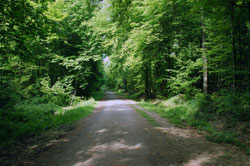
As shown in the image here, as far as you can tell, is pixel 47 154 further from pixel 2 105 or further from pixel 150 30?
pixel 150 30

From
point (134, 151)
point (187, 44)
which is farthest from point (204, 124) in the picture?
point (187, 44)

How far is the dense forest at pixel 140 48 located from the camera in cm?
625

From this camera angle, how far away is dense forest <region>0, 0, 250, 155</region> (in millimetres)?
6246

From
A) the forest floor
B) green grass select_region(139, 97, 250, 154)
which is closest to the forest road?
the forest floor

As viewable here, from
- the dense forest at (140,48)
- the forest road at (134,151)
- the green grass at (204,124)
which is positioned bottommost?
the forest road at (134,151)

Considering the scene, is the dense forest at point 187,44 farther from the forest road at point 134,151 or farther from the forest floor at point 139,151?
the forest road at point 134,151

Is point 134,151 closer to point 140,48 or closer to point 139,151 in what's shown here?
point 139,151

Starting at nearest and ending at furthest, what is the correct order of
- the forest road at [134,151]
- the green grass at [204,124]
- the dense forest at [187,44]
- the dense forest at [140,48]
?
1. the forest road at [134,151]
2. the green grass at [204,124]
3. the dense forest at [140,48]
4. the dense forest at [187,44]

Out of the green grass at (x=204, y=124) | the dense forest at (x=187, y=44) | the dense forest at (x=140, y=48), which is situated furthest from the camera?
the dense forest at (x=187, y=44)

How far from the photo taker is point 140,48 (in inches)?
524

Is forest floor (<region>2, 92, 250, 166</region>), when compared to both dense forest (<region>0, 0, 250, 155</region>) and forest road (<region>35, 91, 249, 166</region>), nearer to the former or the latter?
forest road (<region>35, 91, 249, 166</region>)

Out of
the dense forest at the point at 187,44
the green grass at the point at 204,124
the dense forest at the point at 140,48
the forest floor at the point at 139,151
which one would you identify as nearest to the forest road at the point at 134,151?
the forest floor at the point at 139,151

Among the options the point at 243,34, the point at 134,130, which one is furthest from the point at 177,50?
the point at 134,130

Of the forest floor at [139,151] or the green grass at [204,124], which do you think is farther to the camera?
the green grass at [204,124]
